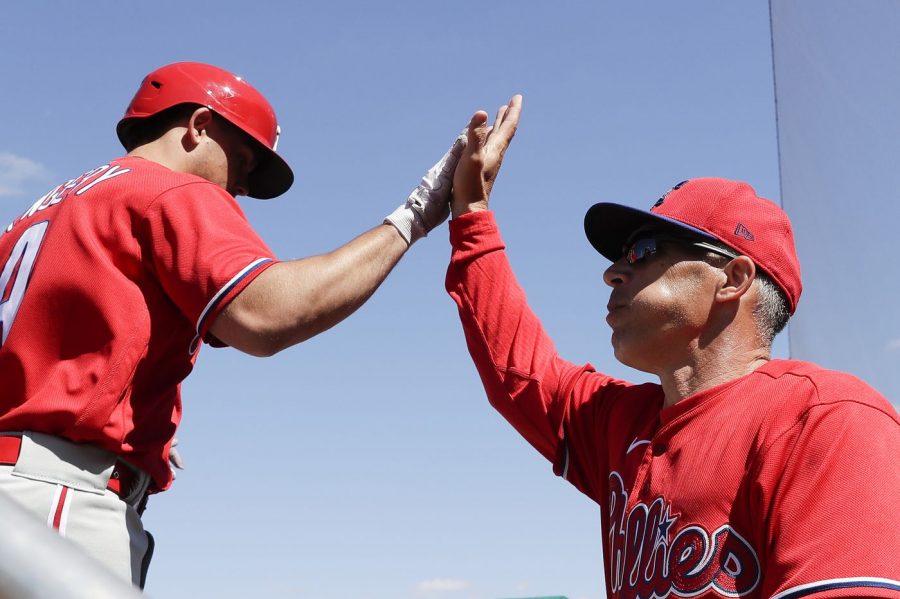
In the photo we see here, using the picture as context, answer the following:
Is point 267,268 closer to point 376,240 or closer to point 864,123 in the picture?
point 376,240

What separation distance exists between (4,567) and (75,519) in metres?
2.39

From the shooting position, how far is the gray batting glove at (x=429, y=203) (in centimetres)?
366

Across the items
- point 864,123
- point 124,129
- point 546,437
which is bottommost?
point 546,437

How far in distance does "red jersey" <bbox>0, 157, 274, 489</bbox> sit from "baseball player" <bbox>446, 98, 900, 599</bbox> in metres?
1.08

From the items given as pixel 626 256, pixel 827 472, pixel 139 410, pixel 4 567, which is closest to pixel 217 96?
pixel 139 410

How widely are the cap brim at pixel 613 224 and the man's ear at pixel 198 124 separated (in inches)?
57.3

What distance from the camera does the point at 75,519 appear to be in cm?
308

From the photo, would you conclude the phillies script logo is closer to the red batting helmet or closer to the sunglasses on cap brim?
the sunglasses on cap brim

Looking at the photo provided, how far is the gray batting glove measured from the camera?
12.0 feet

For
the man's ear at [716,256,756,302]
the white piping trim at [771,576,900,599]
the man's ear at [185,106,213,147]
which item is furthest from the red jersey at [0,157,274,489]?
the white piping trim at [771,576,900,599]

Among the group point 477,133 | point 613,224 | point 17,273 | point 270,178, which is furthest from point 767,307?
point 17,273

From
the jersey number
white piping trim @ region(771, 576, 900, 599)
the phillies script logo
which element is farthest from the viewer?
the jersey number

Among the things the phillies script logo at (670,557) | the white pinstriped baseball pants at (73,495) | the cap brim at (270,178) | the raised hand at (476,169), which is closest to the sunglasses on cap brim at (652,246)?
the raised hand at (476,169)

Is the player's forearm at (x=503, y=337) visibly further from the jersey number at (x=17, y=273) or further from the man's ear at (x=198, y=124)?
the jersey number at (x=17, y=273)
